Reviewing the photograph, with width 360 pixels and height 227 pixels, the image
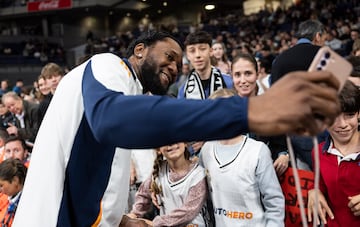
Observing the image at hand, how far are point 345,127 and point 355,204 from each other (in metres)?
0.36

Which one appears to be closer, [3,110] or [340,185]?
[340,185]

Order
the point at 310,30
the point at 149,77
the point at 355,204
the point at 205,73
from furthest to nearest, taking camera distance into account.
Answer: the point at 205,73 → the point at 310,30 → the point at 355,204 → the point at 149,77

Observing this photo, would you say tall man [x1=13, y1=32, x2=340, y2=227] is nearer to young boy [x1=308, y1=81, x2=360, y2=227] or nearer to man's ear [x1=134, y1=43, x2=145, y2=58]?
man's ear [x1=134, y1=43, x2=145, y2=58]

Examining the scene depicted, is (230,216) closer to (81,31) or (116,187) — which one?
(116,187)

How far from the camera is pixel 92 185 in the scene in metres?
1.37

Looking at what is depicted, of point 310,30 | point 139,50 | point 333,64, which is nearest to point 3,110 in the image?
point 310,30

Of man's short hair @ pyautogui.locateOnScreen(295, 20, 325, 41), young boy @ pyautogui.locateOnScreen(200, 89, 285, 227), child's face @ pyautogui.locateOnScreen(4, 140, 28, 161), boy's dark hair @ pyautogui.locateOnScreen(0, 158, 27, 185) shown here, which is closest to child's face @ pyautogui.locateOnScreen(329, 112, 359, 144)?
young boy @ pyautogui.locateOnScreen(200, 89, 285, 227)

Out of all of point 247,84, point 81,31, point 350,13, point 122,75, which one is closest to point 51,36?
point 81,31

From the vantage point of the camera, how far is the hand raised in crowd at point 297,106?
0.82 metres

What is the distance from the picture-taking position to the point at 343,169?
207 centimetres

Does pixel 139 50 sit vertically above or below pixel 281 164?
above

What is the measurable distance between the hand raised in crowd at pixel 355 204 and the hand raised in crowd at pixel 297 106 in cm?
128

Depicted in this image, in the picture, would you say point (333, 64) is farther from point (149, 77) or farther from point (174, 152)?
point (174, 152)

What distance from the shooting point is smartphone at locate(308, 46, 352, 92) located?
2.83ft
